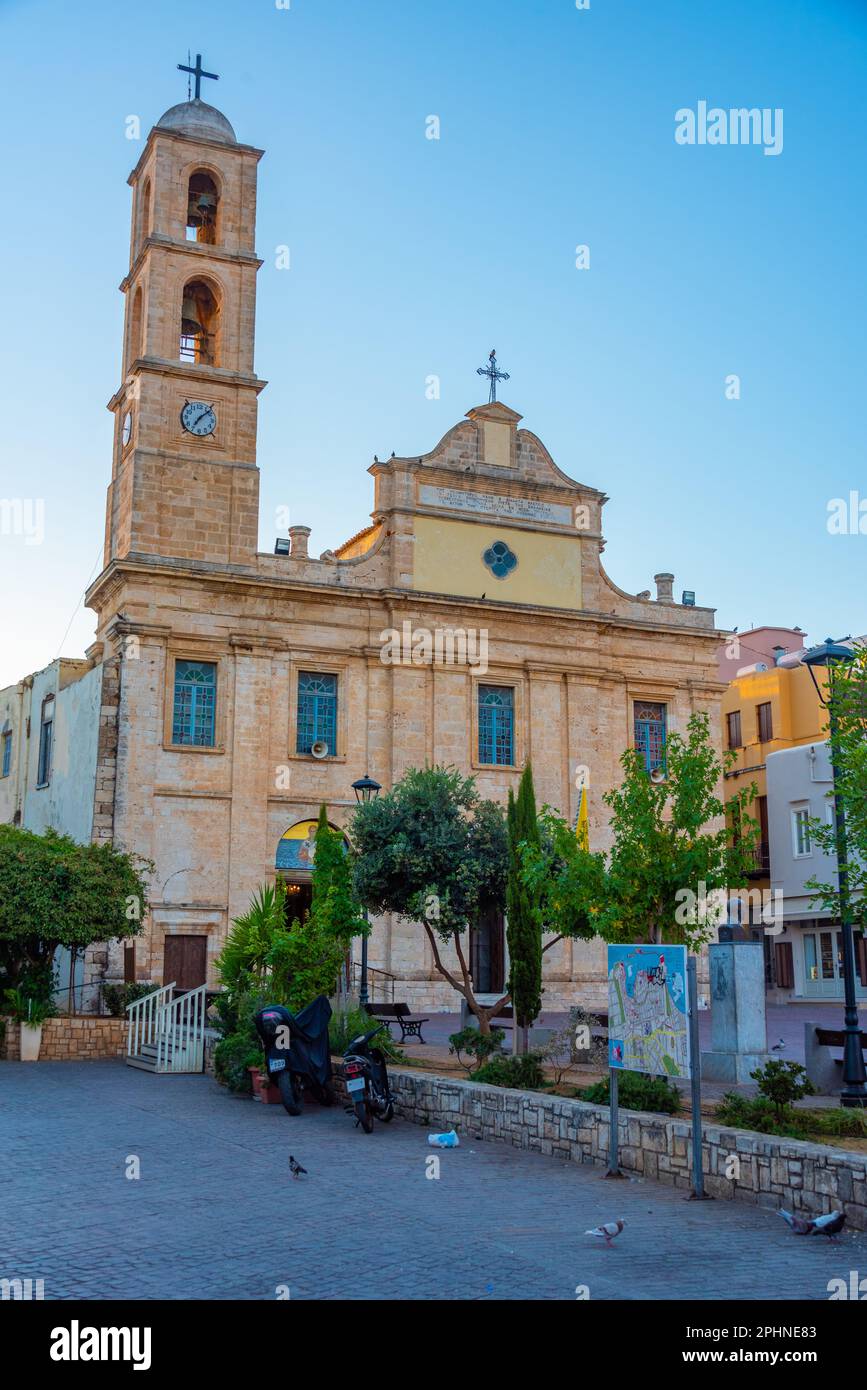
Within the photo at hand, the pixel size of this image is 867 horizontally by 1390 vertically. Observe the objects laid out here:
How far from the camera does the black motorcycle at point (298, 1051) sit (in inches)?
551

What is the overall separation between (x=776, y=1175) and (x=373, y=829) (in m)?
11.2

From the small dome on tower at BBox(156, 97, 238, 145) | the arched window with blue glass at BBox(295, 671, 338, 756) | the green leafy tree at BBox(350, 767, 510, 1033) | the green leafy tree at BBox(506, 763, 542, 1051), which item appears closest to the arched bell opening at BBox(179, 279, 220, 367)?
the small dome on tower at BBox(156, 97, 238, 145)

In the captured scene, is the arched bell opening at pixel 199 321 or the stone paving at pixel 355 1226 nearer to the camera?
the stone paving at pixel 355 1226

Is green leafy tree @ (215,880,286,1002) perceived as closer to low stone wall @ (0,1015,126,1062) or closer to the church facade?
low stone wall @ (0,1015,126,1062)

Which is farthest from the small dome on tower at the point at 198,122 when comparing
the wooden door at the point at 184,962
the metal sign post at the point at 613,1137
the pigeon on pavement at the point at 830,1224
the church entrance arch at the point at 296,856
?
the pigeon on pavement at the point at 830,1224

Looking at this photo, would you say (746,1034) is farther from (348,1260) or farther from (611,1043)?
(348,1260)

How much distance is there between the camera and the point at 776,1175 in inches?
345

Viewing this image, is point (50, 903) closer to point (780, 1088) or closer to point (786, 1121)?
point (780, 1088)

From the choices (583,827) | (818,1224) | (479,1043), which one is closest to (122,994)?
(583,827)

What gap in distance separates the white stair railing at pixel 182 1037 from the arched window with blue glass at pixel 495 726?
14141 millimetres

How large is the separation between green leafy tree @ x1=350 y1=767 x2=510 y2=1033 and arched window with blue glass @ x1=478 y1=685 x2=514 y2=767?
12828mm

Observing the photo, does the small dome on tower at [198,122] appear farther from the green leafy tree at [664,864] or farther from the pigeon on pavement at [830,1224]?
the pigeon on pavement at [830,1224]

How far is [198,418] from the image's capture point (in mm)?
31391

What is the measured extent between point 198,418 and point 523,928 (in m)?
19.2
